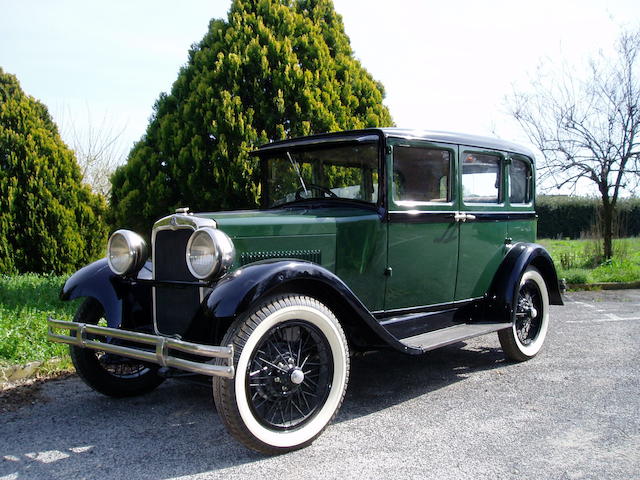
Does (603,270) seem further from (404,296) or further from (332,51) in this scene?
(404,296)

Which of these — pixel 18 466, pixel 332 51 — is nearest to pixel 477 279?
pixel 18 466

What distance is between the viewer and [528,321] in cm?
484

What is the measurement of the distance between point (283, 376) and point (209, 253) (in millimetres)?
736

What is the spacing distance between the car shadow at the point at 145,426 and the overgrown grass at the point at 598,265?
5393mm

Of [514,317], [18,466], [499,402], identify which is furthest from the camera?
[514,317]

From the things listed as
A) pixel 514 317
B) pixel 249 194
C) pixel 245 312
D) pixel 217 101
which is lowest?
pixel 514 317

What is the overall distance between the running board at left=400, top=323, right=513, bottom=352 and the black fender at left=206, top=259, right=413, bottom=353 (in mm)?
184

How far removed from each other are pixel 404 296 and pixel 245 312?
1.45 metres

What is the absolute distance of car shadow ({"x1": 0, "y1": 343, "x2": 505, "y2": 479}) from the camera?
9.16 ft

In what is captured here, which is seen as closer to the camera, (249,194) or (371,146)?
(371,146)

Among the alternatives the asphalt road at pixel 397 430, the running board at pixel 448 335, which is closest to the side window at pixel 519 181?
the running board at pixel 448 335

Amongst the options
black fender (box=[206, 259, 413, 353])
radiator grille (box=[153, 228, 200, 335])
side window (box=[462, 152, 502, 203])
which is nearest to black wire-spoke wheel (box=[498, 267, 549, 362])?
side window (box=[462, 152, 502, 203])

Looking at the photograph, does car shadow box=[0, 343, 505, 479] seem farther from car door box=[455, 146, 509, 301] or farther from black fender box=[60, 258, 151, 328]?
car door box=[455, 146, 509, 301]

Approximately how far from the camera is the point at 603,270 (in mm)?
9859
